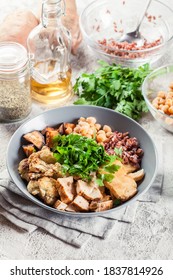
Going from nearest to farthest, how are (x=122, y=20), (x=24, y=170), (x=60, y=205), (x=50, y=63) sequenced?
(x=60, y=205)
(x=24, y=170)
(x=50, y=63)
(x=122, y=20)

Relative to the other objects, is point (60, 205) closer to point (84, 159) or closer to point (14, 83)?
point (84, 159)

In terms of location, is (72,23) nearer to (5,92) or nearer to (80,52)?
(80,52)

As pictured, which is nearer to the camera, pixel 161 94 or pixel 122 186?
pixel 122 186

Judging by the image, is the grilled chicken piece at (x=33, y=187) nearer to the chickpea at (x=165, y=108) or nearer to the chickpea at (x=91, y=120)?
the chickpea at (x=91, y=120)

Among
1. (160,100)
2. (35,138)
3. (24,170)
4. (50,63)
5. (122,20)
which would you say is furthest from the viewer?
(122,20)

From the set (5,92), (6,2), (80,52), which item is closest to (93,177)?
(5,92)

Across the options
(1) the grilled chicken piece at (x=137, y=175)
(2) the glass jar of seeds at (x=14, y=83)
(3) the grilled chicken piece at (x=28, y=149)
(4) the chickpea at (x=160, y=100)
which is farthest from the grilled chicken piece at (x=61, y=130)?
(4) the chickpea at (x=160, y=100)

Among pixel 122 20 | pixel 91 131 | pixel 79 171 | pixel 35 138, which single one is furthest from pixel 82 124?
pixel 122 20
